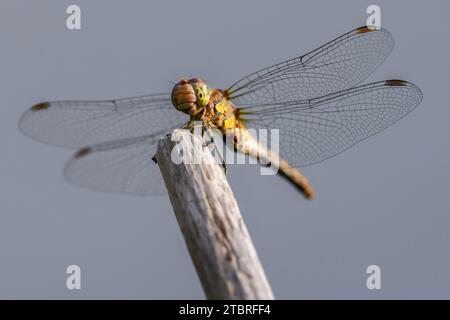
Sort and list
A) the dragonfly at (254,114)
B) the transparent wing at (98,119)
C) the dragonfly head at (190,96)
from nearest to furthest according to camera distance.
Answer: the dragonfly head at (190,96) → the dragonfly at (254,114) → the transparent wing at (98,119)

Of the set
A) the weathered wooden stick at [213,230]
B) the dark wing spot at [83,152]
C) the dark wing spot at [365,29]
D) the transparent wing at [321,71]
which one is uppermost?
the dark wing spot at [365,29]

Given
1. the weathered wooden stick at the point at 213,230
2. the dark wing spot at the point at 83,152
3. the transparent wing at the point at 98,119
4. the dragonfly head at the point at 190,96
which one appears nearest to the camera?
the weathered wooden stick at the point at 213,230

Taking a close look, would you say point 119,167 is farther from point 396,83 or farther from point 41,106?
point 396,83

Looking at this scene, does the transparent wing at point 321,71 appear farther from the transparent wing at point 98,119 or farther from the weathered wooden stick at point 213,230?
the weathered wooden stick at point 213,230

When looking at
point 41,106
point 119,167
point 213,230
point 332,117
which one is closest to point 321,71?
point 332,117

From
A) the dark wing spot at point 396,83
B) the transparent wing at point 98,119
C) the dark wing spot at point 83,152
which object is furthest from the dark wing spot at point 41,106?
the dark wing spot at point 396,83

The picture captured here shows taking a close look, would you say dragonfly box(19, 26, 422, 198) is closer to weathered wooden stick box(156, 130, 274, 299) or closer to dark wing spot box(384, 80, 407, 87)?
dark wing spot box(384, 80, 407, 87)

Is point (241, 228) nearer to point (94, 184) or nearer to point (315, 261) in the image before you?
point (94, 184)
